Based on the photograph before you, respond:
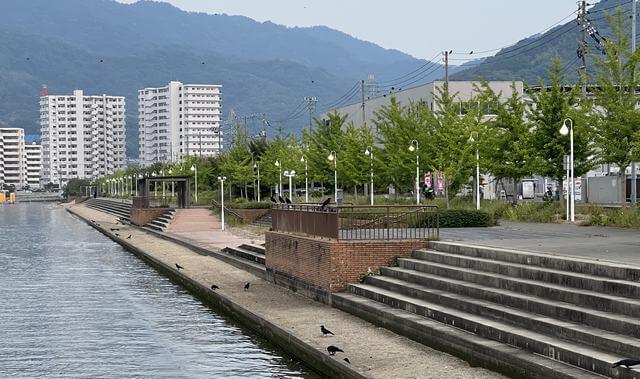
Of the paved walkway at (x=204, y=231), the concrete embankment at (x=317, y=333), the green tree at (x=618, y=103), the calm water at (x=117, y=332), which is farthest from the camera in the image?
the paved walkway at (x=204, y=231)

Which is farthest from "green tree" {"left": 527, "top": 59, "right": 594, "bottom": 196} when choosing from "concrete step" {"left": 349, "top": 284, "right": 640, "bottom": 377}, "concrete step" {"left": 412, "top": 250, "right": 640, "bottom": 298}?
"concrete step" {"left": 349, "top": 284, "right": 640, "bottom": 377}

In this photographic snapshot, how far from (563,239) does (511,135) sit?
1756 centimetres

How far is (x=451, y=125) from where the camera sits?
134 feet

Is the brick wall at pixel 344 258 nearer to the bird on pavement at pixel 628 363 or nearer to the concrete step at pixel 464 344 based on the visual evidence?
the concrete step at pixel 464 344

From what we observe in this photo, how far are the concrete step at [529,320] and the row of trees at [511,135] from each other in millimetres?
13246

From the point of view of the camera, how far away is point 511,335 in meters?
12.7

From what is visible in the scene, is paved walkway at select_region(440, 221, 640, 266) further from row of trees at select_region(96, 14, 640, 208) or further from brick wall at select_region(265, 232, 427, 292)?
row of trees at select_region(96, 14, 640, 208)

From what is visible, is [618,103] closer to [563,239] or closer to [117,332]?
[563,239]

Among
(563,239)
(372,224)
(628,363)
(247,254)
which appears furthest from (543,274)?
(247,254)

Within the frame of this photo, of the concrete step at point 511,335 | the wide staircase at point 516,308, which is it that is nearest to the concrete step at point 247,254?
the wide staircase at point 516,308

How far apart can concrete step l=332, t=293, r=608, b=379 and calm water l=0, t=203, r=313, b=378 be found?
2.03m

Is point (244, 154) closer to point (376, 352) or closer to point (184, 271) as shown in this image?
point (184, 271)

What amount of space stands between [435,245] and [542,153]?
1752cm

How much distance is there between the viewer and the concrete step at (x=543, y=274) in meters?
12.9
